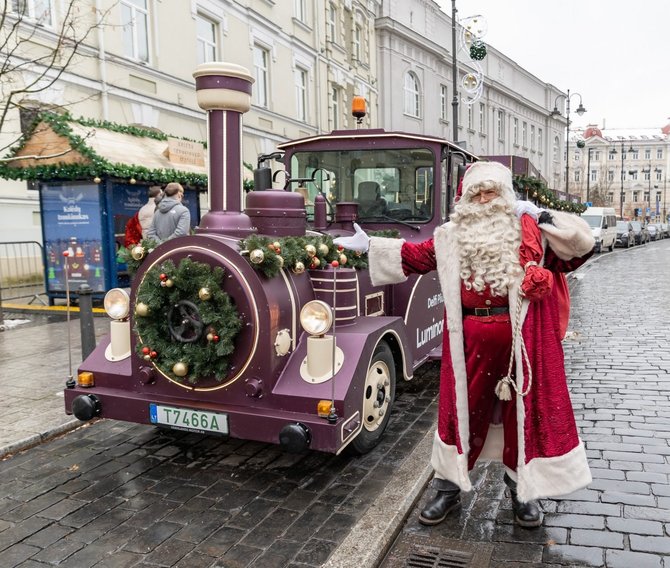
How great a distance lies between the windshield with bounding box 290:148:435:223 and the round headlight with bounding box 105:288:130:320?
213cm

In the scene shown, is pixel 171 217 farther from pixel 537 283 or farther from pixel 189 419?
pixel 537 283

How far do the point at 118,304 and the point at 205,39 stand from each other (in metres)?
14.1

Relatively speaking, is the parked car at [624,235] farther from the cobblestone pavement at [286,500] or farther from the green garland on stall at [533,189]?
the cobblestone pavement at [286,500]

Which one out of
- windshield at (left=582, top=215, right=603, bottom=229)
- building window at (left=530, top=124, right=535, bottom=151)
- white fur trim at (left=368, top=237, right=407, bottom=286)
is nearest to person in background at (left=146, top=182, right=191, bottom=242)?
white fur trim at (left=368, top=237, right=407, bottom=286)

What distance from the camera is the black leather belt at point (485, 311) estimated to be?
316cm

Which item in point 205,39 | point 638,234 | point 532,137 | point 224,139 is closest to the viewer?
point 224,139

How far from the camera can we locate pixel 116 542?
3135 millimetres

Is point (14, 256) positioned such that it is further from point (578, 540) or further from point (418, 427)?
point (578, 540)

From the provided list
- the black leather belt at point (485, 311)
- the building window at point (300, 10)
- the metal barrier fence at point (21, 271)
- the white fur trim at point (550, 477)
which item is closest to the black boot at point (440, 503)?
the white fur trim at point (550, 477)

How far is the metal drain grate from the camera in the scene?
294 cm

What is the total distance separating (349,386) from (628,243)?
3545 centimetres

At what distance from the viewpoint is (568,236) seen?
3000 mm

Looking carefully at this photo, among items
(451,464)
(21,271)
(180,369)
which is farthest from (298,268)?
(21,271)

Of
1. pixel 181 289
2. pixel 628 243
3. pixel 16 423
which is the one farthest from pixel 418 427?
pixel 628 243
